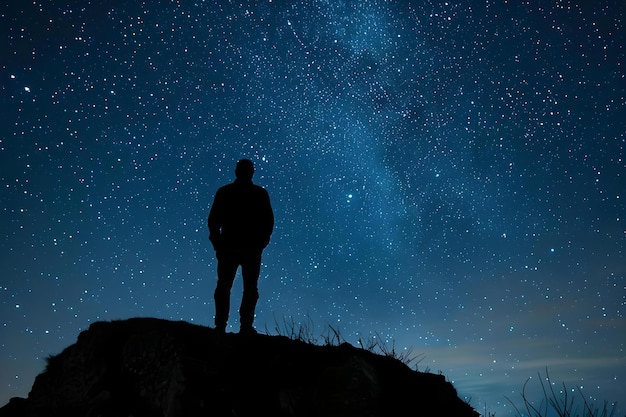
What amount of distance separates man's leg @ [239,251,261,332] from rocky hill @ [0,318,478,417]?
3.21 feet

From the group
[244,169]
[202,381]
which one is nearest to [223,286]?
[244,169]

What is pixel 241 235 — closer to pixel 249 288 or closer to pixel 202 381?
pixel 249 288

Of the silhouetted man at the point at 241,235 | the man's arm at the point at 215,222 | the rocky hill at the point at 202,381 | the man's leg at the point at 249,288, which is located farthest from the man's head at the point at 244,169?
the rocky hill at the point at 202,381

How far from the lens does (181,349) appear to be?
385 cm

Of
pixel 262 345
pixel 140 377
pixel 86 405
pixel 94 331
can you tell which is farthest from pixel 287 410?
pixel 94 331

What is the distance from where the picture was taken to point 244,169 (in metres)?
5.86

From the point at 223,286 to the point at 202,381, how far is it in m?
1.90

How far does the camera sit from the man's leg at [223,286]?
17.9ft

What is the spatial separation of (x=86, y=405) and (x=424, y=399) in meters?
3.02

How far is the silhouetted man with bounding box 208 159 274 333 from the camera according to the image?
549cm

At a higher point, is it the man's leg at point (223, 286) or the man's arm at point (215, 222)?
the man's arm at point (215, 222)

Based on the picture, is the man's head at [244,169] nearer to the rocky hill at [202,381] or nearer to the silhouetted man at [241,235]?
the silhouetted man at [241,235]

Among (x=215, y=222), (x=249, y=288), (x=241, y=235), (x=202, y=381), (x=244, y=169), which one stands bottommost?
(x=202, y=381)

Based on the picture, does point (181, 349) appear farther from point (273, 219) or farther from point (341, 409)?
point (273, 219)
